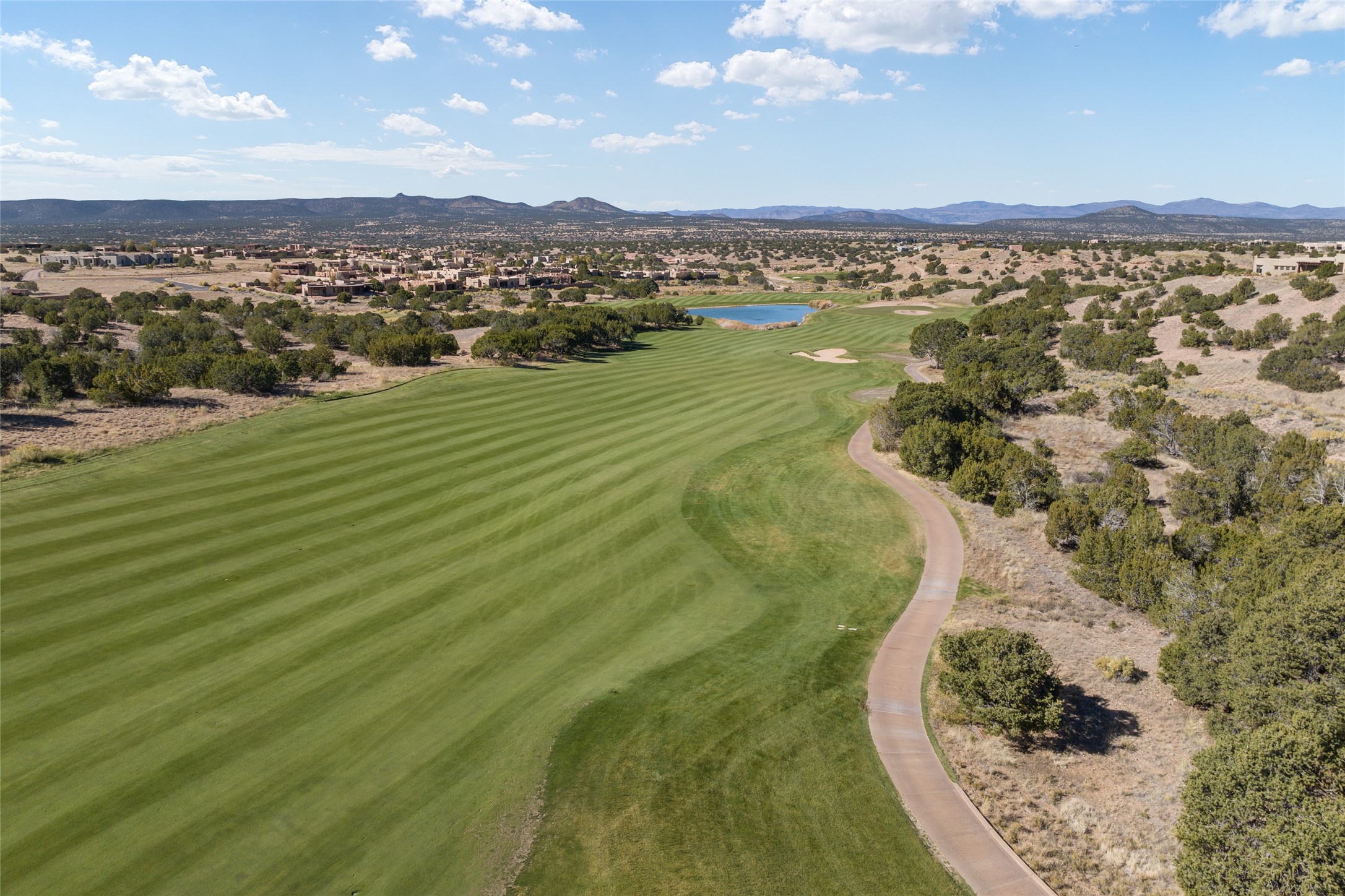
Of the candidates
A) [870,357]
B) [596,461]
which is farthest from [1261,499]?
[870,357]

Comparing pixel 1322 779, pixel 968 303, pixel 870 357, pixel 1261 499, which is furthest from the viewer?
pixel 968 303

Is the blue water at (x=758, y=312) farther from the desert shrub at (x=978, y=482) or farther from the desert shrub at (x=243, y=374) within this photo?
the desert shrub at (x=978, y=482)

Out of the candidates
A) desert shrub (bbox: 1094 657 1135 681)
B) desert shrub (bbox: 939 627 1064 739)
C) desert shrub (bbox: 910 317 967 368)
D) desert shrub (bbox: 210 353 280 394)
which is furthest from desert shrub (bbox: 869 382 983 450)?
desert shrub (bbox: 210 353 280 394)

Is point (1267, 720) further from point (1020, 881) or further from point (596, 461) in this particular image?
point (596, 461)

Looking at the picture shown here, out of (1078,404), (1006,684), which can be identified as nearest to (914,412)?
(1078,404)

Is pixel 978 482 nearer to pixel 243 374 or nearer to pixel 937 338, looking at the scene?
pixel 937 338

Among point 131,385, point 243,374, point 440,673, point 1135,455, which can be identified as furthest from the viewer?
point 243,374

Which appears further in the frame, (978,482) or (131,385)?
(131,385)
